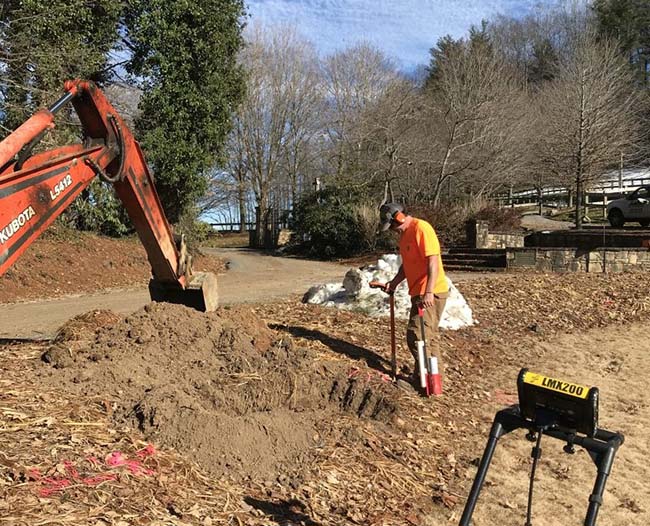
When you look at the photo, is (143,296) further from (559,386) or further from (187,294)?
(559,386)

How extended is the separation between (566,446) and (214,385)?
3.41 m

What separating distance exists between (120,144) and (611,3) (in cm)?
5589

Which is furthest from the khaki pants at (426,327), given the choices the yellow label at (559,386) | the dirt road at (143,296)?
the dirt road at (143,296)

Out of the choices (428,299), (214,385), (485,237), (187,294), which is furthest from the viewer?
(485,237)

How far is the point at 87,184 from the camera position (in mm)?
4562

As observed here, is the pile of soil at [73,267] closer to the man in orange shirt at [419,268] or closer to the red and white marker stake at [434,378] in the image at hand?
the man in orange shirt at [419,268]

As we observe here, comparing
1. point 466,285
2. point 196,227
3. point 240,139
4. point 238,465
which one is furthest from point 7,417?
point 240,139

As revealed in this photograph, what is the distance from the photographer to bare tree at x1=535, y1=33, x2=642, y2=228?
27984 millimetres

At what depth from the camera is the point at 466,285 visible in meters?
11.5

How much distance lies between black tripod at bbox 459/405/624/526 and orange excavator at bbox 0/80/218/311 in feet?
8.87

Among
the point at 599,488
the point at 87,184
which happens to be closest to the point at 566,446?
the point at 599,488

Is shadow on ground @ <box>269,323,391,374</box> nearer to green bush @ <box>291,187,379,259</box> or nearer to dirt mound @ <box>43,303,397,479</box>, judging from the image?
dirt mound @ <box>43,303,397,479</box>

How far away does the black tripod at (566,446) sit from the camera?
2170mm

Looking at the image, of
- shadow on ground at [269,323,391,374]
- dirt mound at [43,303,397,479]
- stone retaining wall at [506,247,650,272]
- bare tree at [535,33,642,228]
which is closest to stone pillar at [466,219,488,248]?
stone retaining wall at [506,247,650,272]
